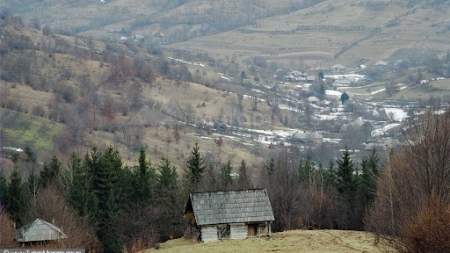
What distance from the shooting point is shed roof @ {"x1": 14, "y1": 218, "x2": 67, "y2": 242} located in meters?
54.5

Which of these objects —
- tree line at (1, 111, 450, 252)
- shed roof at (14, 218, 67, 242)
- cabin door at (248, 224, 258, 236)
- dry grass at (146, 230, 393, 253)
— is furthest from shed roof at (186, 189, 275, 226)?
shed roof at (14, 218, 67, 242)

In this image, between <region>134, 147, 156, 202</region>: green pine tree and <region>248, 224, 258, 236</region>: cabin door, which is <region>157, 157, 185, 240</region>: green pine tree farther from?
<region>248, 224, 258, 236</region>: cabin door

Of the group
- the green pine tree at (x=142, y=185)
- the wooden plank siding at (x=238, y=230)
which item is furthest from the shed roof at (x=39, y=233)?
the green pine tree at (x=142, y=185)

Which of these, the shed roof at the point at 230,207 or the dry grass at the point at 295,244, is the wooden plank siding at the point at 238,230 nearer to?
the shed roof at the point at 230,207

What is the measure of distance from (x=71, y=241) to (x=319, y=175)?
42.0 m

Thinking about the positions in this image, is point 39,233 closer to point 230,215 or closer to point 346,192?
point 230,215

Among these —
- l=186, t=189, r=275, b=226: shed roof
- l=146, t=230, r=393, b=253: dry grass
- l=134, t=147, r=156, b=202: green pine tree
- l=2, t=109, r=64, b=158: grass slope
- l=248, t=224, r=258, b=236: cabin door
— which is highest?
l=2, t=109, r=64, b=158: grass slope

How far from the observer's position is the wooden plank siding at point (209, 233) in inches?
2485

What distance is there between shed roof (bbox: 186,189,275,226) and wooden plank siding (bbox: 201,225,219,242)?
54cm

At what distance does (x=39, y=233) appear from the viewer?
54.8 meters

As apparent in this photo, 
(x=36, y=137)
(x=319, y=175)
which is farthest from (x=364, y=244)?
(x=36, y=137)

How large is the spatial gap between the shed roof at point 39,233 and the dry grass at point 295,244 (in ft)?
23.9

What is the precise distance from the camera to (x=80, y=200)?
226ft

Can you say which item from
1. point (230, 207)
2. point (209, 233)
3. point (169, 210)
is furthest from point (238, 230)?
point (169, 210)
